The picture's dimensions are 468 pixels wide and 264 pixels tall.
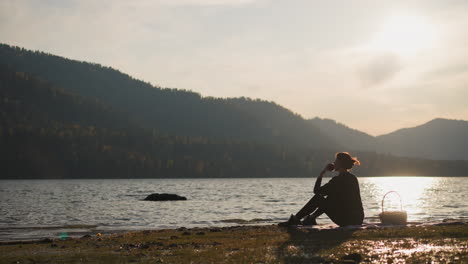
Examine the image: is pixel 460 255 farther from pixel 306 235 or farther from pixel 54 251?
pixel 54 251

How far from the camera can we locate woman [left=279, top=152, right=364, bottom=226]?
19.7 m

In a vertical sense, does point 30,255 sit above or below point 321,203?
below

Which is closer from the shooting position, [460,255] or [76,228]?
[460,255]

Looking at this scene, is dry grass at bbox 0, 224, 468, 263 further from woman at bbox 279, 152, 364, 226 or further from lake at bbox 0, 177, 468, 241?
lake at bbox 0, 177, 468, 241

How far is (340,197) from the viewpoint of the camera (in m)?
20.0

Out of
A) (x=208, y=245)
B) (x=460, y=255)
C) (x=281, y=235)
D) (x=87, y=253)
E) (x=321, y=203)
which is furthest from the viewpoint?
(x=321, y=203)

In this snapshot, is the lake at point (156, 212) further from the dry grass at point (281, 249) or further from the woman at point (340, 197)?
the woman at point (340, 197)

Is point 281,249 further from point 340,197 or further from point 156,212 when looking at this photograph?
point 156,212

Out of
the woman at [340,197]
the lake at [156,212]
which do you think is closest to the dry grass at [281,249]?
the woman at [340,197]

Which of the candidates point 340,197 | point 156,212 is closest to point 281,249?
point 340,197

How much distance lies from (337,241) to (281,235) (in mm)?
2833

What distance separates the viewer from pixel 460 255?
12.9 m

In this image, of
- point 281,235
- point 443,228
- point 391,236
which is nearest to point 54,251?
point 281,235

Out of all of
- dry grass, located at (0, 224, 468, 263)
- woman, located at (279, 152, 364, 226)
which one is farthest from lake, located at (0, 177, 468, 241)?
woman, located at (279, 152, 364, 226)
